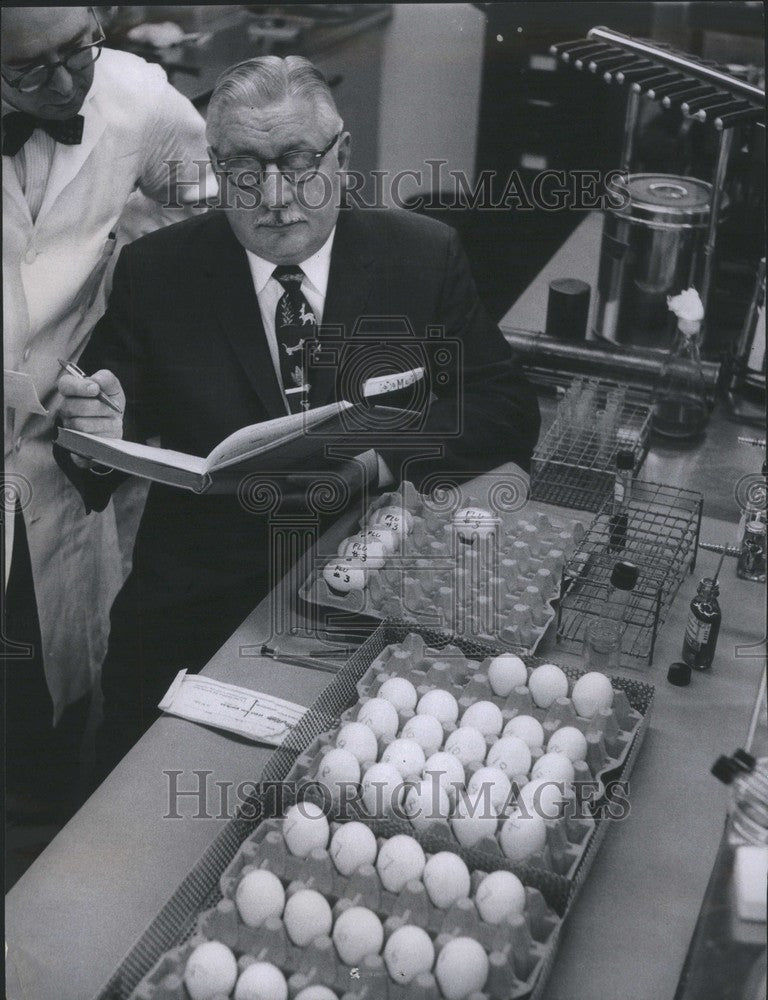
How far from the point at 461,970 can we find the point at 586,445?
1.31 meters

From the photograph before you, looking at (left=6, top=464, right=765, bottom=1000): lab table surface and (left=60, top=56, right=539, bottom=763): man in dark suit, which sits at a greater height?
(left=60, top=56, right=539, bottom=763): man in dark suit

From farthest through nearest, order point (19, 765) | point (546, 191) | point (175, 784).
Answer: point (546, 191) → point (19, 765) → point (175, 784)

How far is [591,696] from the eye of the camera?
5.22 feet

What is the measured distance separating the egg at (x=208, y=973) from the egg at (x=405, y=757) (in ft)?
1.12

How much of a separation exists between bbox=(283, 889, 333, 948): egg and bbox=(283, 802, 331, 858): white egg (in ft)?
0.29

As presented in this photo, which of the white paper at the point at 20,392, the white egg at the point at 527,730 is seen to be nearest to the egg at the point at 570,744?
the white egg at the point at 527,730

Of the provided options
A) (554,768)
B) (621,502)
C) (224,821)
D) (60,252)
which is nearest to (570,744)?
(554,768)

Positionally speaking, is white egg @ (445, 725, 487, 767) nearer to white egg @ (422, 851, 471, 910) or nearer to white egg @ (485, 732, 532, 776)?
white egg @ (485, 732, 532, 776)

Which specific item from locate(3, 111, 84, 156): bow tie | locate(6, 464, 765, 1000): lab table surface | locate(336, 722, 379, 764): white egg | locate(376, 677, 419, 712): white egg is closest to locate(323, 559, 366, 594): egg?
locate(6, 464, 765, 1000): lab table surface

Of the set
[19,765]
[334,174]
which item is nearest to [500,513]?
[334,174]

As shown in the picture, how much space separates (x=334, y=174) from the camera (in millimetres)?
1808

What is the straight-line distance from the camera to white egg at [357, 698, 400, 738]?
1.53 m

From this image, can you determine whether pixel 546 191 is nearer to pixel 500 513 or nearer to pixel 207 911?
pixel 500 513

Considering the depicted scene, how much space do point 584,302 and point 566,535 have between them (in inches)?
33.3
